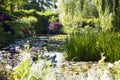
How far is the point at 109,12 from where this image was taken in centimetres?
1244

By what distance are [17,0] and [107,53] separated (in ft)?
27.4

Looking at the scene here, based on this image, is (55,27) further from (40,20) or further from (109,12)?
(109,12)

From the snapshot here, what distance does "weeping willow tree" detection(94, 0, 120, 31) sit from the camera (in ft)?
40.7

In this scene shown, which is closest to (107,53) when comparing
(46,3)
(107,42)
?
(107,42)

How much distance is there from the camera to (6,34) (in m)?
14.8

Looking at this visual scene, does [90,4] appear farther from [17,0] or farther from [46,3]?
[46,3]

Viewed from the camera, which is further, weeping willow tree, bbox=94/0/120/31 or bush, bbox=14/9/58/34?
bush, bbox=14/9/58/34

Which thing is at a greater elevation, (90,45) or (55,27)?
(90,45)

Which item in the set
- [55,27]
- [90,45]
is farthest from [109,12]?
[55,27]

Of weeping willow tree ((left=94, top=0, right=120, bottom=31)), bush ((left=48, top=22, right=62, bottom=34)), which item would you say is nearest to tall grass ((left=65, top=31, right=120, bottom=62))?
weeping willow tree ((left=94, top=0, right=120, bottom=31))

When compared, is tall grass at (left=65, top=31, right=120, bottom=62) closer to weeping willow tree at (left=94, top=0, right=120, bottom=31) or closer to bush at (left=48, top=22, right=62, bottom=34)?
weeping willow tree at (left=94, top=0, right=120, bottom=31)

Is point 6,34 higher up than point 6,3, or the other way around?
point 6,3

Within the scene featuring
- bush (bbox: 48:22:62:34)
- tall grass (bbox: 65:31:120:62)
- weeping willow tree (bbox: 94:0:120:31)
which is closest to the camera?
tall grass (bbox: 65:31:120:62)

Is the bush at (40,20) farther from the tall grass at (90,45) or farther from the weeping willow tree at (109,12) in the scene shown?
the tall grass at (90,45)
